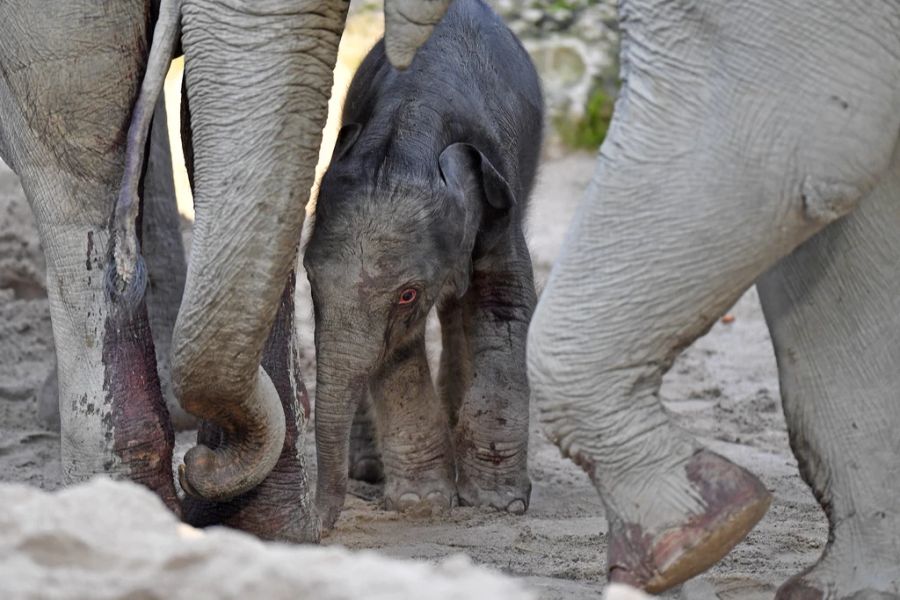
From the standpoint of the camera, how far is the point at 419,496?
432 centimetres

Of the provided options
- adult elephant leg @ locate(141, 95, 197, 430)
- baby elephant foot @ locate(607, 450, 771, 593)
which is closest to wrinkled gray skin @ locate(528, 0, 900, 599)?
baby elephant foot @ locate(607, 450, 771, 593)

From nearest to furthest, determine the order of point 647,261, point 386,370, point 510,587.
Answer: point 510,587 < point 647,261 < point 386,370

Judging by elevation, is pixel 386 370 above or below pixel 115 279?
below

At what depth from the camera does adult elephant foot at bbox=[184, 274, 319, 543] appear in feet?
11.8

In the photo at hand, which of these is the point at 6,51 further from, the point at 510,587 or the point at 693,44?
the point at 510,587

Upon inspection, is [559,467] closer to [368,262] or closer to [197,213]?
[368,262]

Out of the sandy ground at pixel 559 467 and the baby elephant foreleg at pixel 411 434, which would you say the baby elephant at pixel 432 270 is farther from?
the sandy ground at pixel 559 467

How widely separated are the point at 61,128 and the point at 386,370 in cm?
119

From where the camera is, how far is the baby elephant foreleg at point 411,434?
4.29 meters

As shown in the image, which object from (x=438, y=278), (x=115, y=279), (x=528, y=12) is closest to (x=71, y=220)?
(x=115, y=279)

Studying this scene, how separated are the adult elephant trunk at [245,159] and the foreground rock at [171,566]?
0.87 metres

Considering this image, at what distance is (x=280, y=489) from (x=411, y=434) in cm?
78

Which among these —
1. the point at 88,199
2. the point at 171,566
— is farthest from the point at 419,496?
the point at 171,566

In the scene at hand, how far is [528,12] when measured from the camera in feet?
29.4
